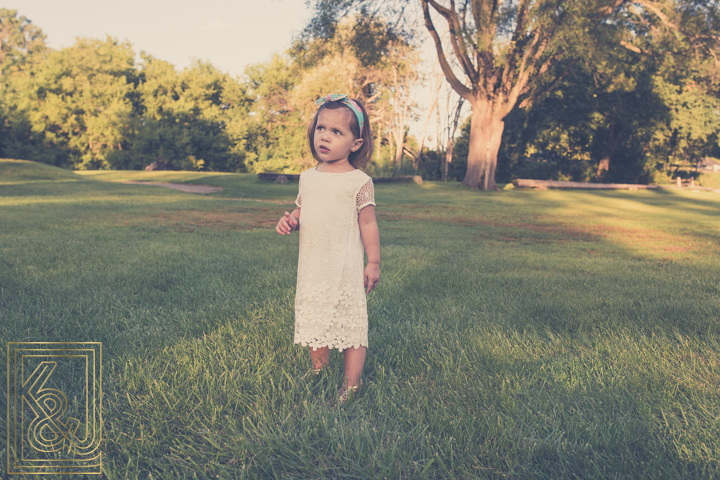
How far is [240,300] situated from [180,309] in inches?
18.0

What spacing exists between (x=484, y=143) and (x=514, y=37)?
5.07 meters

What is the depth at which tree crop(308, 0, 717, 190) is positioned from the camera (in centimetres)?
1672

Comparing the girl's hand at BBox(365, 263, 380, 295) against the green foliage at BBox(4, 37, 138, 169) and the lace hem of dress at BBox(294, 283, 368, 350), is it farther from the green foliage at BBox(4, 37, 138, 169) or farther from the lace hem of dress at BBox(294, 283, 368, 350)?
the green foliage at BBox(4, 37, 138, 169)

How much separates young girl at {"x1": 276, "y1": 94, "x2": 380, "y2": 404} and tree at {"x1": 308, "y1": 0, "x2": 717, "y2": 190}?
17122 millimetres

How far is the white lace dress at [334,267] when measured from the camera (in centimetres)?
233

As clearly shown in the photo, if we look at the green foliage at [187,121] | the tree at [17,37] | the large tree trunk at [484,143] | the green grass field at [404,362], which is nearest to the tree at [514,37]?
the large tree trunk at [484,143]

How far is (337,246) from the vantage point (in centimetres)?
235

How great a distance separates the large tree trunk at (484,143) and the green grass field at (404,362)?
17840 millimetres

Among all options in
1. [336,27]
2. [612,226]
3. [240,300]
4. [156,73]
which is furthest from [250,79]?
[240,300]

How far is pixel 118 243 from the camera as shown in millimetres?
6402

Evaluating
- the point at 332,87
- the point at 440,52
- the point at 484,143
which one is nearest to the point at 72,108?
the point at 332,87

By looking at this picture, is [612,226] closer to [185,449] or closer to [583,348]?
[583,348]

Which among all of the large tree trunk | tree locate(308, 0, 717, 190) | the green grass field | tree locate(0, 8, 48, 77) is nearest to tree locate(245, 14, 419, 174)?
tree locate(308, 0, 717, 190)

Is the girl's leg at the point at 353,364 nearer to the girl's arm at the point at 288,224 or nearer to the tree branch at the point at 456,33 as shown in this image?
the girl's arm at the point at 288,224
